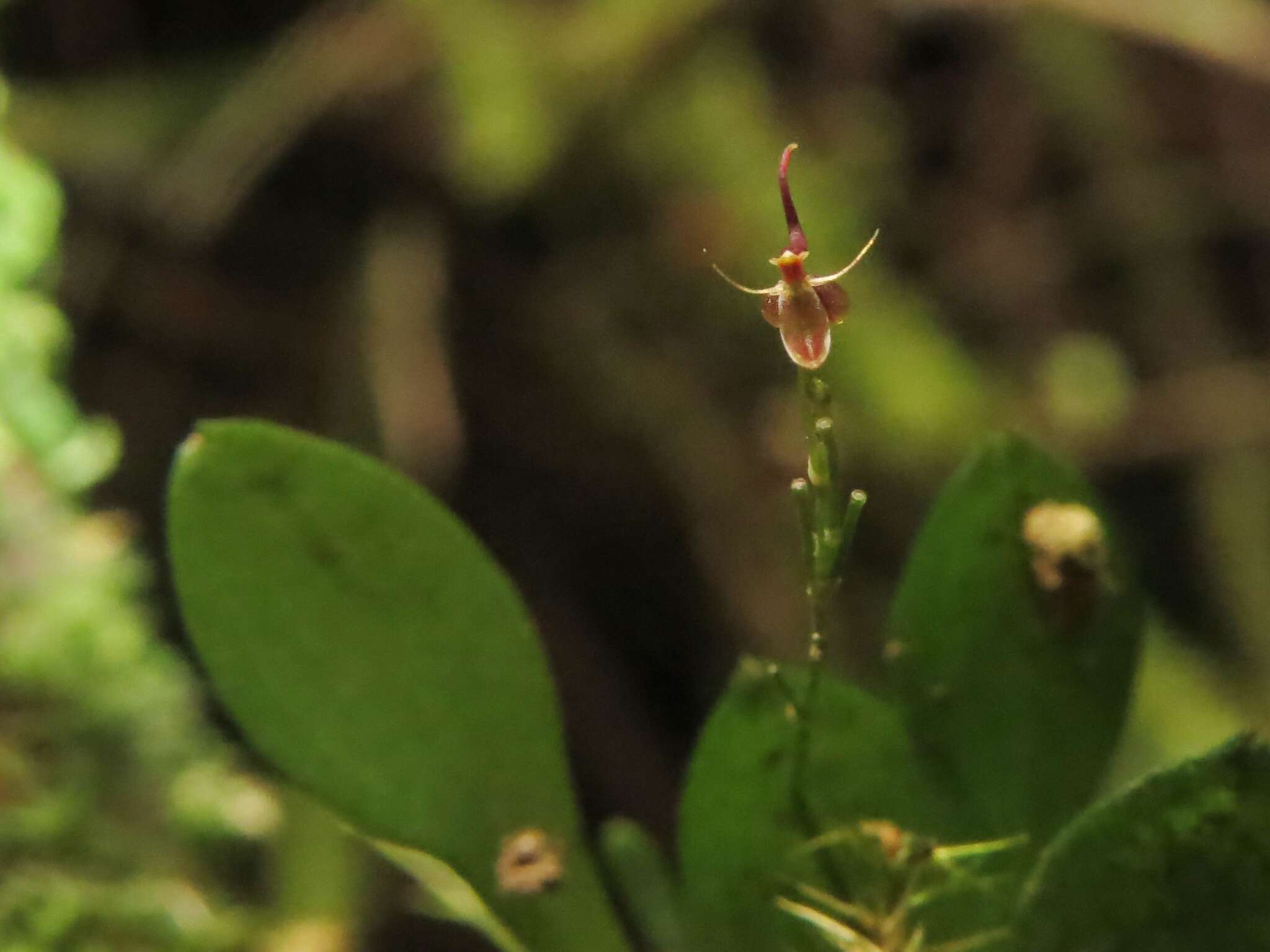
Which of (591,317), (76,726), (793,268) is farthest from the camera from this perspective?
(591,317)

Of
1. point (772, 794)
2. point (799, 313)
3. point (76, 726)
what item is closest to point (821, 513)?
point (799, 313)

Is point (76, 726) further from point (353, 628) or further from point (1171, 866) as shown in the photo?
point (1171, 866)

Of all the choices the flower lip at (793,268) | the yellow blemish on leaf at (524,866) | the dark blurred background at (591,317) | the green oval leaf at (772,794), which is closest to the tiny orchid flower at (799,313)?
the flower lip at (793,268)

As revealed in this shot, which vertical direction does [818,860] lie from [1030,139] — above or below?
below

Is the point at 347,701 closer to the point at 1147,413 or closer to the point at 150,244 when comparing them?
the point at 150,244

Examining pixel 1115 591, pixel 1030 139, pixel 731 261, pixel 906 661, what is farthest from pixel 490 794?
pixel 1030 139

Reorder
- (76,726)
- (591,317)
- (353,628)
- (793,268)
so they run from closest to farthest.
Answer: (793,268)
(353,628)
(76,726)
(591,317)

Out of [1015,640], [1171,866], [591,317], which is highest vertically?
[591,317]
